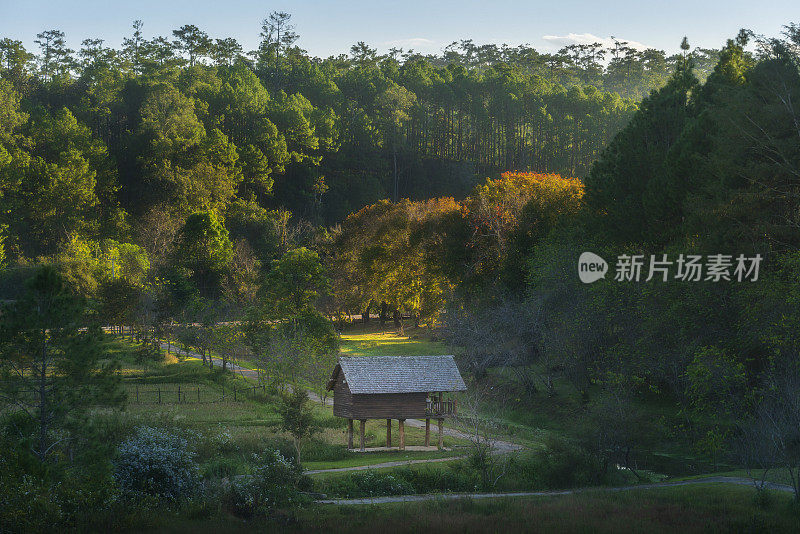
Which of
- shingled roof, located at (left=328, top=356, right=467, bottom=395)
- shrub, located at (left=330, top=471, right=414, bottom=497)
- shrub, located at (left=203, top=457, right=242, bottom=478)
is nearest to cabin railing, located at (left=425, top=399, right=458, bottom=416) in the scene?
shingled roof, located at (left=328, top=356, right=467, bottom=395)

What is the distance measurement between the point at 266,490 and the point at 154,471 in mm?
3376

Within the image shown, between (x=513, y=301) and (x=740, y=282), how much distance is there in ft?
64.2

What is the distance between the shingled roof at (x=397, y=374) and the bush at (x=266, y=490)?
11.1m

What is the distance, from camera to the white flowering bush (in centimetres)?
2419

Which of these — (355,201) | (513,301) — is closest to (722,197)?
(513,301)

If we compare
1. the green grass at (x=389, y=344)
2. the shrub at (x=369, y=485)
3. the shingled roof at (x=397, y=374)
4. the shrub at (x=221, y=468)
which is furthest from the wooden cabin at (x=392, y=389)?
the green grass at (x=389, y=344)

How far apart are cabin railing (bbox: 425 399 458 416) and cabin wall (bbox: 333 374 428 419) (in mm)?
321

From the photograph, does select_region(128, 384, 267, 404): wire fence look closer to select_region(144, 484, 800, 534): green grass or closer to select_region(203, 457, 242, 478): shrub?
select_region(203, 457, 242, 478): shrub

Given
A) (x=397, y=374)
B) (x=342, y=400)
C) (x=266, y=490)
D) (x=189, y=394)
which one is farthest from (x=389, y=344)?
(x=266, y=490)

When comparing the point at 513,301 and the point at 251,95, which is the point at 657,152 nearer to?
the point at 513,301

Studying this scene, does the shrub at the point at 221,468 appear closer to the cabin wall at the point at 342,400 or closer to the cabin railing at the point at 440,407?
the cabin wall at the point at 342,400

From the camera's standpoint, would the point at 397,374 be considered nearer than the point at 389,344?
Yes

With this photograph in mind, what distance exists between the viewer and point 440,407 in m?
38.7

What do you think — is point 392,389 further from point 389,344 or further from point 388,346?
point 389,344
